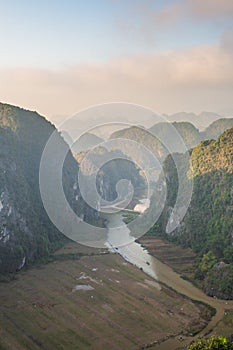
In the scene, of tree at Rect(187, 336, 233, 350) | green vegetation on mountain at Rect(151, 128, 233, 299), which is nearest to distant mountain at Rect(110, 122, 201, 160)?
green vegetation on mountain at Rect(151, 128, 233, 299)

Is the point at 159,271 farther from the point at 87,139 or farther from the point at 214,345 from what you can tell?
the point at 214,345

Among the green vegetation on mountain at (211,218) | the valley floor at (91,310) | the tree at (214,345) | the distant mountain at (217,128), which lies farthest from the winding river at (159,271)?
the distant mountain at (217,128)

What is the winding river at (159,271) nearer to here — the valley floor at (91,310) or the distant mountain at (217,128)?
the valley floor at (91,310)

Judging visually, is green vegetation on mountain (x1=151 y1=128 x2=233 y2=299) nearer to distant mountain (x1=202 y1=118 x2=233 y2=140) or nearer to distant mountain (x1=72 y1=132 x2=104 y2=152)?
distant mountain (x1=72 y1=132 x2=104 y2=152)

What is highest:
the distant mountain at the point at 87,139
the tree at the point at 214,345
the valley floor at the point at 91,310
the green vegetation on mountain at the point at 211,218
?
the distant mountain at the point at 87,139

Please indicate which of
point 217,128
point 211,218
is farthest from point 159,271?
point 217,128
